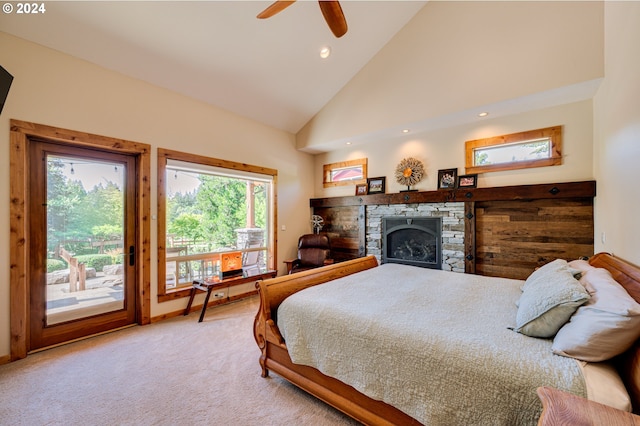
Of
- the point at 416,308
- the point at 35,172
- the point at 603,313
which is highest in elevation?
the point at 35,172

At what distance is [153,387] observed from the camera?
217cm

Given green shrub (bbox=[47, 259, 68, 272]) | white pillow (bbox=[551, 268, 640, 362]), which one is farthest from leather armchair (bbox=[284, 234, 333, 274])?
white pillow (bbox=[551, 268, 640, 362])

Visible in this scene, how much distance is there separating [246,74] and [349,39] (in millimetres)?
1615

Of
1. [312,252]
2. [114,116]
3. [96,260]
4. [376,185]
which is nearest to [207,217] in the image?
[96,260]

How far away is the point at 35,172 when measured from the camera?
9.18 feet

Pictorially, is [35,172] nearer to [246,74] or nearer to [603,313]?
[246,74]

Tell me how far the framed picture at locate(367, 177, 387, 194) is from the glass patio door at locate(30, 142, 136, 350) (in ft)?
12.3

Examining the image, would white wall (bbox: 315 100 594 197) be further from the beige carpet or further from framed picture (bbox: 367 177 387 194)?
the beige carpet

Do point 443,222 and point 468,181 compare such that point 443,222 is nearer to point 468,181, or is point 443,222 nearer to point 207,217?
point 468,181

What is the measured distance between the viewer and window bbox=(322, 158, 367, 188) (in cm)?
528

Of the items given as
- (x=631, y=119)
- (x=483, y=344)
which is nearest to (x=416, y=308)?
(x=483, y=344)

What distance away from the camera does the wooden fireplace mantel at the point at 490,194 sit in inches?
130

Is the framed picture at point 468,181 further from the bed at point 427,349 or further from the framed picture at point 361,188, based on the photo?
the bed at point 427,349

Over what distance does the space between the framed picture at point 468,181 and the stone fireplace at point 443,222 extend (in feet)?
0.92
